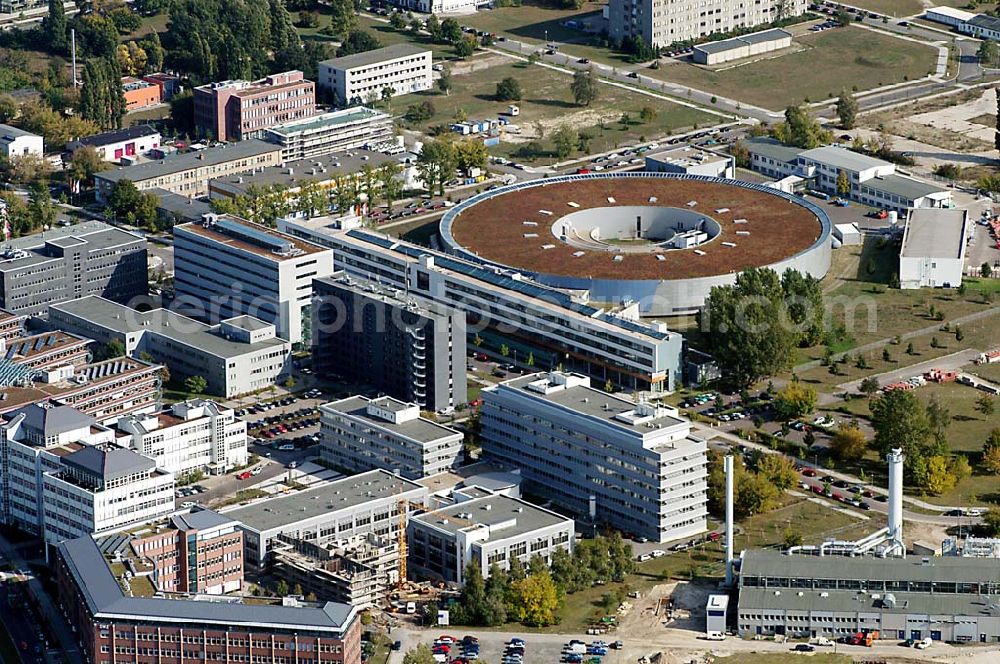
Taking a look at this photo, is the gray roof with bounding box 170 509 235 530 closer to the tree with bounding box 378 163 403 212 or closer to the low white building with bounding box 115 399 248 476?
the low white building with bounding box 115 399 248 476

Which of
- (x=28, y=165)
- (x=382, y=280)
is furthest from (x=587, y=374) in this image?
(x=28, y=165)

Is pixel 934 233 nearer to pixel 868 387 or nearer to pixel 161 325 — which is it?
pixel 868 387

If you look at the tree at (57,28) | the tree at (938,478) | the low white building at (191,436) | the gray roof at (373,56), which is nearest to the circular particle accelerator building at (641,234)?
the tree at (938,478)

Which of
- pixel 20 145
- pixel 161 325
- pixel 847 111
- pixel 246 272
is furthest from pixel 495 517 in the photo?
pixel 847 111

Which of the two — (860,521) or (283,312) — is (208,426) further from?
(860,521)

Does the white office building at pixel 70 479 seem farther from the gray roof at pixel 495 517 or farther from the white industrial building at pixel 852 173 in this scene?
the white industrial building at pixel 852 173
